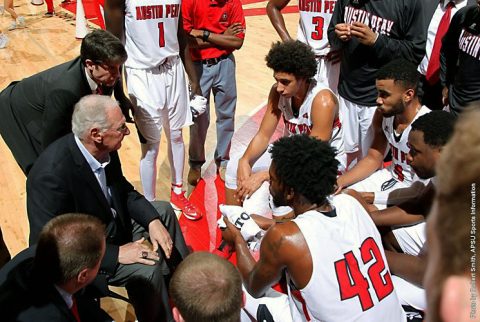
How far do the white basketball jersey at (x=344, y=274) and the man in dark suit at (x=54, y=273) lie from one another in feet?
2.79

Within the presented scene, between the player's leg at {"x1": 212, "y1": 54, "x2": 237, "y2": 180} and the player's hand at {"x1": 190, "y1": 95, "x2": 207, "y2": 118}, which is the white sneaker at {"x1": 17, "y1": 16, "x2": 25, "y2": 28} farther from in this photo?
the player's hand at {"x1": 190, "y1": 95, "x2": 207, "y2": 118}

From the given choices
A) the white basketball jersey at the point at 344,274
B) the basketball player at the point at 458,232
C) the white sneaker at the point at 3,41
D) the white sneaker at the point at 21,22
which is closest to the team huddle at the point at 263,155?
the white basketball jersey at the point at 344,274

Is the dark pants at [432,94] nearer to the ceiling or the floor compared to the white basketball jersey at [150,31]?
nearer to the floor

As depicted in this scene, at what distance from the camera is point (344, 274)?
6.65 ft

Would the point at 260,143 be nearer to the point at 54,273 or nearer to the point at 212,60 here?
the point at 212,60

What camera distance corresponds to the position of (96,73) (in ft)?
10.1

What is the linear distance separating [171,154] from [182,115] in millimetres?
333

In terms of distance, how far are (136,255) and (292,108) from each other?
1.45 meters

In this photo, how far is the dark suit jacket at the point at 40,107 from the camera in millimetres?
3041

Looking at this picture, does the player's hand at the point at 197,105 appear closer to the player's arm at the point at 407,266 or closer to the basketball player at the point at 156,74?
the basketball player at the point at 156,74

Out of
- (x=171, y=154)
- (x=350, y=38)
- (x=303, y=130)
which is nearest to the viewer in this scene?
(x=303, y=130)

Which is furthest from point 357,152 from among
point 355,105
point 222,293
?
point 222,293

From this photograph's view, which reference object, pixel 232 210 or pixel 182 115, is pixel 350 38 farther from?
pixel 232 210

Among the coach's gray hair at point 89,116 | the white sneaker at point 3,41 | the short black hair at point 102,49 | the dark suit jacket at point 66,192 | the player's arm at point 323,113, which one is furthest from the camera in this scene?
the white sneaker at point 3,41
